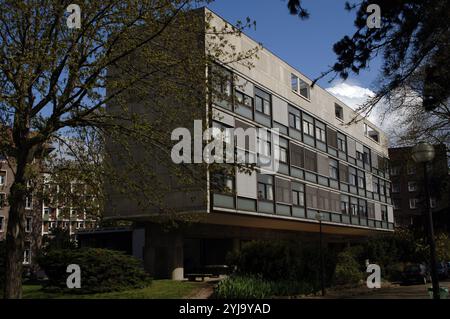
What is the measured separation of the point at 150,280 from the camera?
24125mm

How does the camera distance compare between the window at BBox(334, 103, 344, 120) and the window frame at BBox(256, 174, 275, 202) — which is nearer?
the window frame at BBox(256, 174, 275, 202)

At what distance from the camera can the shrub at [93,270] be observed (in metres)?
21.5

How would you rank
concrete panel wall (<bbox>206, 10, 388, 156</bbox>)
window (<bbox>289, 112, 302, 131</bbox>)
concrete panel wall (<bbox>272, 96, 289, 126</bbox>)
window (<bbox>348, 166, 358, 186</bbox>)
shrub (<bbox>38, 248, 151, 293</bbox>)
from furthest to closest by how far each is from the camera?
1. window (<bbox>348, 166, 358, 186</bbox>)
2. window (<bbox>289, 112, 302, 131</bbox>)
3. concrete panel wall (<bbox>272, 96, 289, 126</bbox>)
4. concrete panel wall (<bbox>206, 10, 388, 156</bbox>)
5. shrub (<bbox>38, 248, 151, 293</bbox>)

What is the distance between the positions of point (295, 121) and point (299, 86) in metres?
3.51

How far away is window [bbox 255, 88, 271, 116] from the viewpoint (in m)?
A: 35.1

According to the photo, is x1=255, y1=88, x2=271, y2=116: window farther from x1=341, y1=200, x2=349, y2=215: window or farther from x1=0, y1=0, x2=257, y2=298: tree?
x1=0, y1=0, x2=257, y2=298: tree

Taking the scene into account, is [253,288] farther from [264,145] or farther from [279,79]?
[279,79]

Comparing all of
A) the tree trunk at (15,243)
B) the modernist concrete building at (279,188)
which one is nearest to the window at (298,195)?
the modernist concrete building at (279,188)

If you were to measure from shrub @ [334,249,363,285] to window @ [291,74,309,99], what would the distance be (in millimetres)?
14252

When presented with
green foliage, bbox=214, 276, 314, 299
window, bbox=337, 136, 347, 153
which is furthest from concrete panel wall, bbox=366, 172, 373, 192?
green foliage, bbox=214, 276, 314, 299
